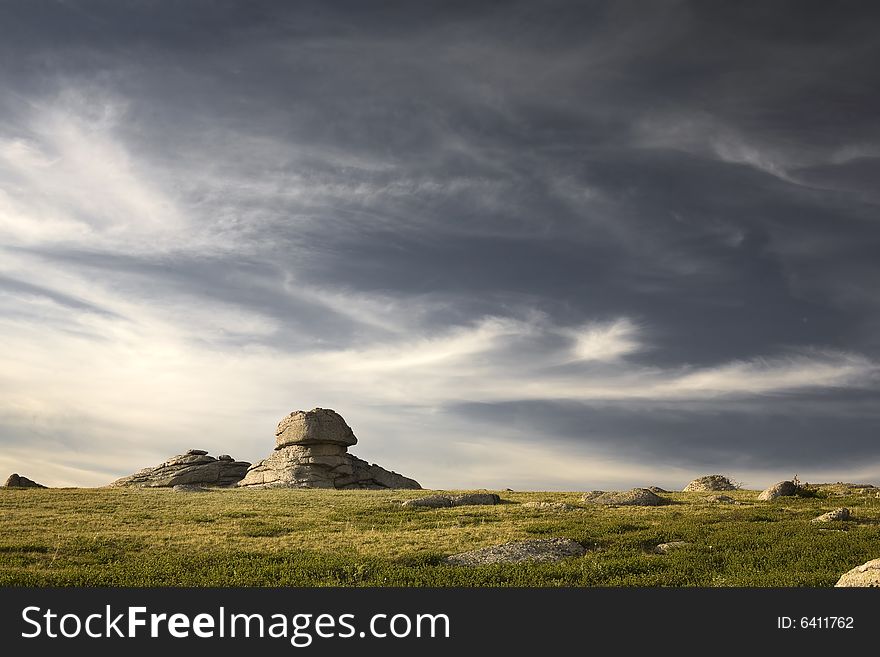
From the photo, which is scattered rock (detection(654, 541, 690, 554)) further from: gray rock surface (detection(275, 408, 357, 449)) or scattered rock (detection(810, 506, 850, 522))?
gray rock surface (detection(275, 408, 357, 449))

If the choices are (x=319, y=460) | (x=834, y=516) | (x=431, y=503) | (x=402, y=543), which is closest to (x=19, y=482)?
(x=319, y=460)

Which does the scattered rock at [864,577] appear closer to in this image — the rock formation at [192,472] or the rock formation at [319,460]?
the rock formation at [319,460]

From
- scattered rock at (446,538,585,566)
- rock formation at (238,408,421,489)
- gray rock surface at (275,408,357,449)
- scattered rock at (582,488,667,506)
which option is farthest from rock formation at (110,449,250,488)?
scattered rock at (446,538,585,566)

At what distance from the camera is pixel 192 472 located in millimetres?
94375

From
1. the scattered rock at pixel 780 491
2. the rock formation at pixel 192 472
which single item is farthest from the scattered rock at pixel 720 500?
the rock formation at pixel 192 472

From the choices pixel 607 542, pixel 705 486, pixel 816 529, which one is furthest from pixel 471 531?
pixel 705 486

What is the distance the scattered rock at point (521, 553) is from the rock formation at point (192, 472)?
7534 centimetres

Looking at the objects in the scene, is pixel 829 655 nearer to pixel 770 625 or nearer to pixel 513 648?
pixel 770 625

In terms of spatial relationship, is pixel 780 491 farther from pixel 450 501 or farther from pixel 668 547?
pixel 668 547

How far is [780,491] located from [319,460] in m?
62.7

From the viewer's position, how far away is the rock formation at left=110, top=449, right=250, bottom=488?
300 ft

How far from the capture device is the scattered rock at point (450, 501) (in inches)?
1821

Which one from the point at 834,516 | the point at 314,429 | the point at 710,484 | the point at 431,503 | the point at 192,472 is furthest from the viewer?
the point at 314,429

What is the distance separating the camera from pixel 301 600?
1540cm
